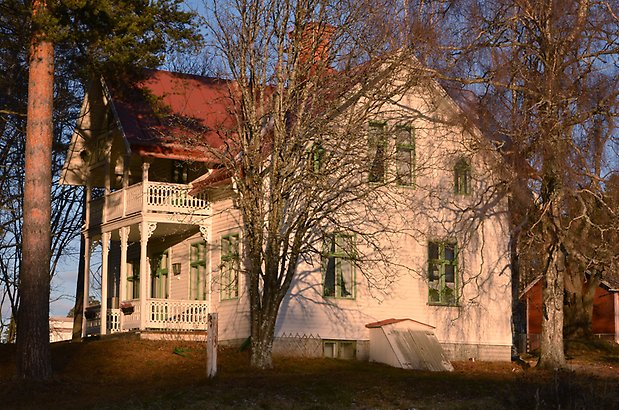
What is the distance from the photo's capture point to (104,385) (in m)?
21.6

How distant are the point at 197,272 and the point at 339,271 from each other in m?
4.79

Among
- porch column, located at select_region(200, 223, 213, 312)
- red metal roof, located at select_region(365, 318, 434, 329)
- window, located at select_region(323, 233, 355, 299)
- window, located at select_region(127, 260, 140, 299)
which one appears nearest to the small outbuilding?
red metal roof, located at select_region(365, 318, 434, 329)

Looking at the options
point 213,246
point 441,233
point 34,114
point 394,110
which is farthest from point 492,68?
point 34,114

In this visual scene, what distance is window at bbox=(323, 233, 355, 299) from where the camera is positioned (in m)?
27.7

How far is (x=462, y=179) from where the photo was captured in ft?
101

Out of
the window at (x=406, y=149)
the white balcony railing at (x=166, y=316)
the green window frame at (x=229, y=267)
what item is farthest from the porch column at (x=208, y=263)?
the window at (x=406, y=149)

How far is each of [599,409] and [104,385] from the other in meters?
10.1

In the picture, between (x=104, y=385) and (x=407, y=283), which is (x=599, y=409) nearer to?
(x=104, y=385)

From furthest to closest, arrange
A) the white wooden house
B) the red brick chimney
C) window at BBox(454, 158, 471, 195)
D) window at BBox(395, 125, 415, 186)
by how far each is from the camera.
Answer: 1. window at BBox(454, 158, 471, 195)
2. window at BBox(395, 125, 415, 186)
3. the white wooden house
4. the red brick chimney

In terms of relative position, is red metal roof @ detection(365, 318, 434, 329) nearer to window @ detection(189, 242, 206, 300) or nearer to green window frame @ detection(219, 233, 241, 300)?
green window frame @ detection(219, 233, 241, 300)

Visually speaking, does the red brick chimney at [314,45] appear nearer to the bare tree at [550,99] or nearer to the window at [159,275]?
the bare tree at [550,99]

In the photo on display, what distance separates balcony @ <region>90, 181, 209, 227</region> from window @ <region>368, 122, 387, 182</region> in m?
5.22

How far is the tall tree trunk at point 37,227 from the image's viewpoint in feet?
72.0

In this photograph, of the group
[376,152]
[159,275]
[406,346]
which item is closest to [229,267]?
[159,275]
